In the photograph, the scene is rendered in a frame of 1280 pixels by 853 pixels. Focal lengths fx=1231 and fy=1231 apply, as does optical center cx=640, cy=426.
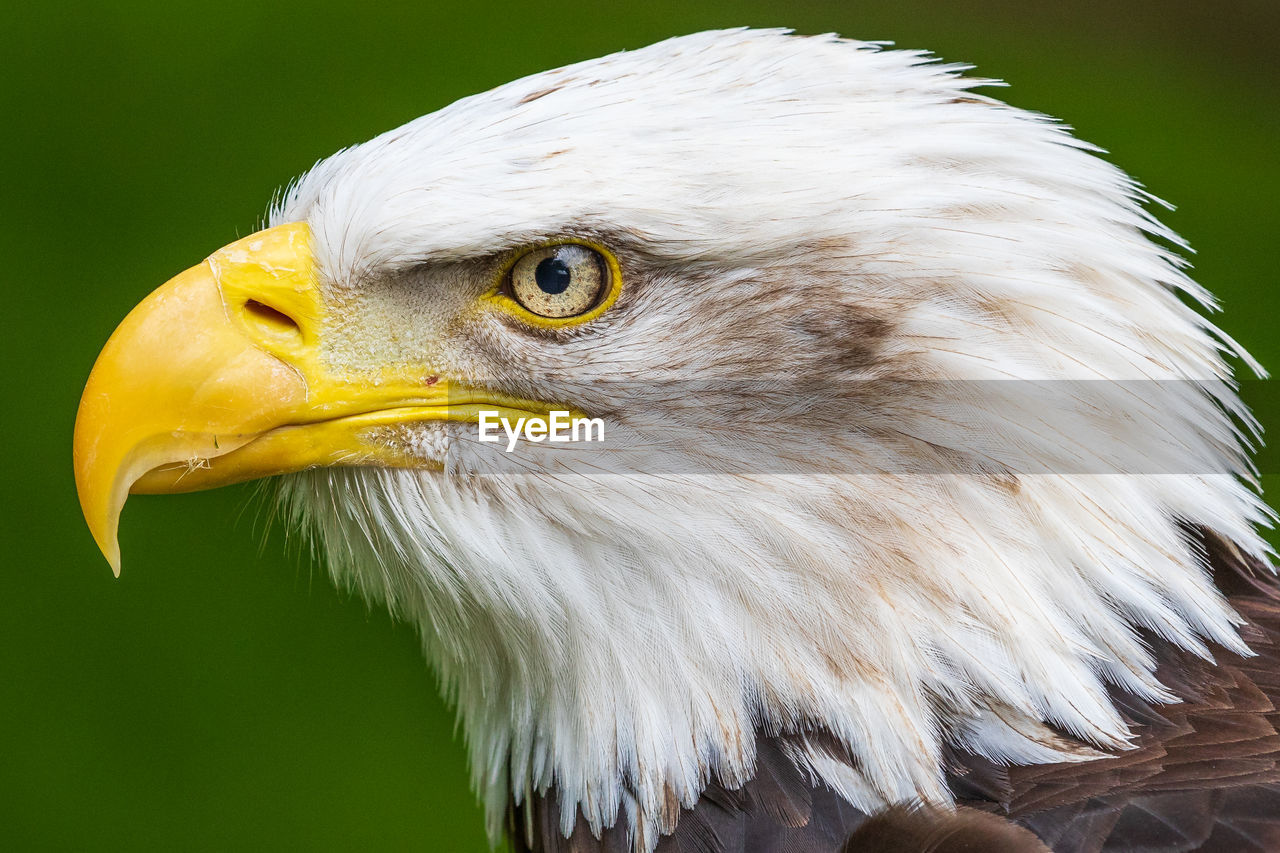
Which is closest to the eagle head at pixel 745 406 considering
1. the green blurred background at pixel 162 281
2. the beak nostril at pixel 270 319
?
the beak nostril at pixel 270 319

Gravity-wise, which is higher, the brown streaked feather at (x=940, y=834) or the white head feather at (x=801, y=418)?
the white head feather at (x=801, y=418)

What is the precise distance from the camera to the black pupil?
1306mm

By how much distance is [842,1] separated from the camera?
3703 millimetres

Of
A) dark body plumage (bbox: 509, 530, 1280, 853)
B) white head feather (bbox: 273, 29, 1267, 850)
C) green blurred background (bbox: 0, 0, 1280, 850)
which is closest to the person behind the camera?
dark body plumage (bbox: 509, 530, 1280, 853)

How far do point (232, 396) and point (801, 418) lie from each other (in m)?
0.62

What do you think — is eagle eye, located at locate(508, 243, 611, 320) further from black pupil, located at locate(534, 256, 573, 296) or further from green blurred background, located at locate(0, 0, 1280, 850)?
green blurred background, located at locate(0, 0, 1280, 850)

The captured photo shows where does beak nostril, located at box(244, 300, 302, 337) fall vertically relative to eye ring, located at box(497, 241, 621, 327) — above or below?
below

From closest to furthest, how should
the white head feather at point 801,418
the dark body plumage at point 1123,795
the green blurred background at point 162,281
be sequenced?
the dark body plumage at point 1123,795
the white head feather at point 801,418
the green blurred background at point 162,281

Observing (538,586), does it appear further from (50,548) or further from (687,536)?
(50,548)

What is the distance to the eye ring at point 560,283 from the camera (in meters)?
1.30

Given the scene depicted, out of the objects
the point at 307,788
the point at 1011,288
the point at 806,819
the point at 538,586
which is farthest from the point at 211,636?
the point at 1011,288

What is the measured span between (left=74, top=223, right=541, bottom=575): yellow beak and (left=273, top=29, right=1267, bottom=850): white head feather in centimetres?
3

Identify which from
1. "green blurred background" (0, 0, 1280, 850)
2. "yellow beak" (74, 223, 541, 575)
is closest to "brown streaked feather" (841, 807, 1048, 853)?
"yellow beak" (74, 223, 541, 575)

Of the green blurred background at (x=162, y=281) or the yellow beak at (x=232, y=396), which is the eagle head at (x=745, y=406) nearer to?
the yellow beak at (x=232, y=396)
